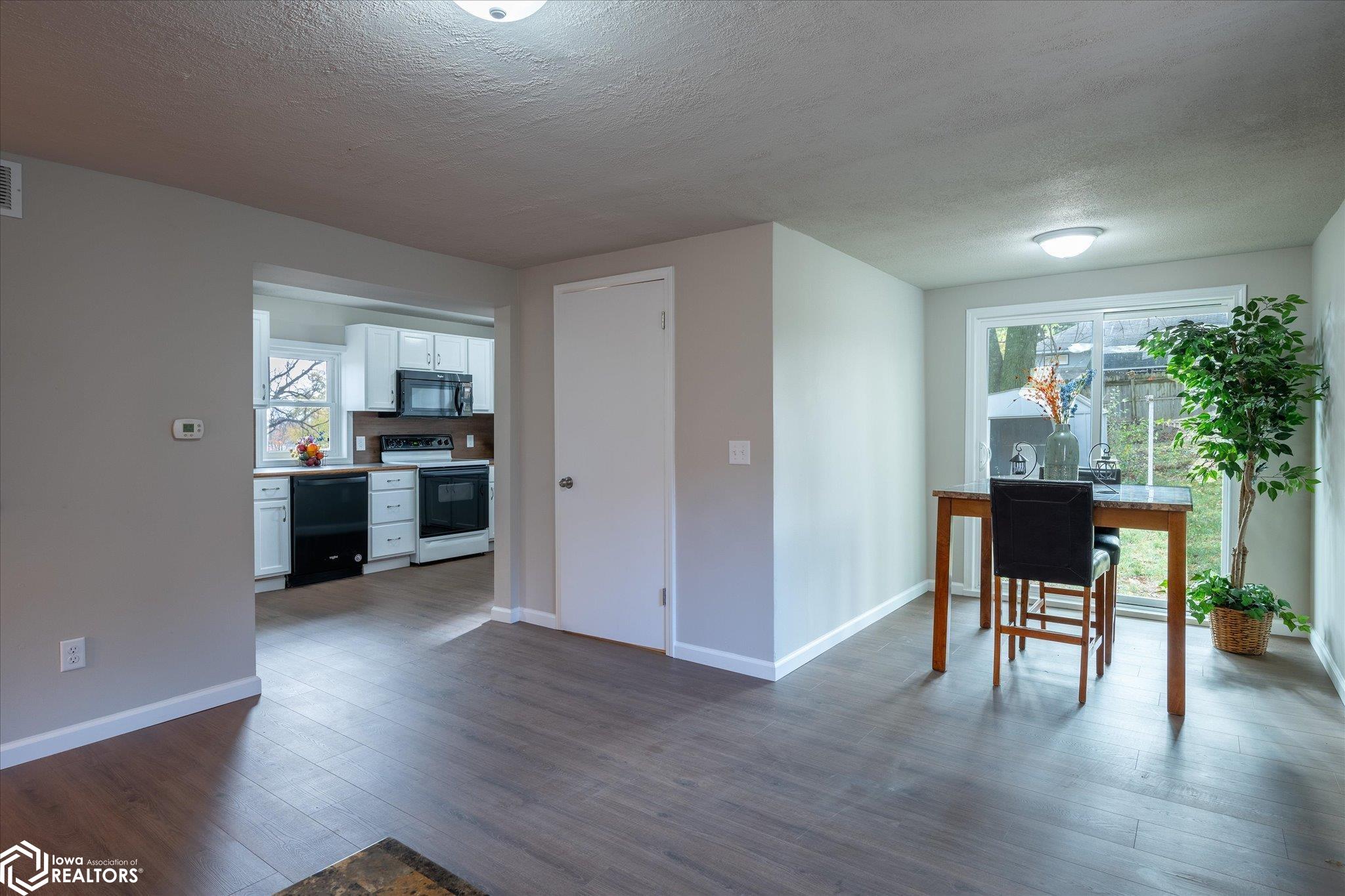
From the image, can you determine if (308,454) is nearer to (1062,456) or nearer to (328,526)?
(328,526)

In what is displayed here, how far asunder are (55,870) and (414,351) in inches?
202

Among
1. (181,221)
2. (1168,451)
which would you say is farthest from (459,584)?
(1168,451)

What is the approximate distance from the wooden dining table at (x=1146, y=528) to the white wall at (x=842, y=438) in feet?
2.02

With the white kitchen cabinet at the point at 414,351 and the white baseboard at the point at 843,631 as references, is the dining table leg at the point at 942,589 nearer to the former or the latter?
the white baseboard at the point at 843,631

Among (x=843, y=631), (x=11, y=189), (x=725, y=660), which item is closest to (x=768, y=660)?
(x=725, y=660)

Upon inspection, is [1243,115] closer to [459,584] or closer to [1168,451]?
[1168,451]

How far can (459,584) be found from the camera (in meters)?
5.62

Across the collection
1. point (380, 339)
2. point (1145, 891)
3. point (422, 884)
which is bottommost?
point (1145, 891)

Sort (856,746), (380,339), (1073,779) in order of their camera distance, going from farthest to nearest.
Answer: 1. (380,339)
2. (856,746)
3. (1073,779)

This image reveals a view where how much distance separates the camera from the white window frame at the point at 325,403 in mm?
6033

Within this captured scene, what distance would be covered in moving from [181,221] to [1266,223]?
16.8ft

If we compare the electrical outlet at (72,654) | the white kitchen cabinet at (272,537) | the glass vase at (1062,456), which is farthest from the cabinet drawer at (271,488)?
the glass vase at (1062,456)

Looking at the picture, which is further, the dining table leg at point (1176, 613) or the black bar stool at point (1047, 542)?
the black bar stool at point (1047, 542)

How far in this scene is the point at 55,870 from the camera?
79.6 inches
